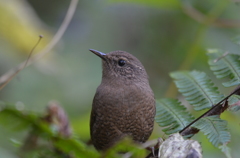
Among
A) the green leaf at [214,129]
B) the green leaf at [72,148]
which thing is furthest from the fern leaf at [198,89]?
the green leaf at [72,148]

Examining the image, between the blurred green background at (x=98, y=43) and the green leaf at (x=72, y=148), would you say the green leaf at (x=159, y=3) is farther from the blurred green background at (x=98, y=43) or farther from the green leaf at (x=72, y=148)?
the green leaf at (x=72, y=148)

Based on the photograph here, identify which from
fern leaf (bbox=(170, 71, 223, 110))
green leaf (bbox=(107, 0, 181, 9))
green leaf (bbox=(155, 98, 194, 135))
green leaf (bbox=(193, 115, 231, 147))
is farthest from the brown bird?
green leaf (bbox=(107, 0, 181, 9))

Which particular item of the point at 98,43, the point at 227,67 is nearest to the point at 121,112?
the point at 227,67

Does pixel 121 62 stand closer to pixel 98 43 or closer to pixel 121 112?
pixel 121 112

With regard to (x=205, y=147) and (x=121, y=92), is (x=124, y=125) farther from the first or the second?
(x=205, y=147)

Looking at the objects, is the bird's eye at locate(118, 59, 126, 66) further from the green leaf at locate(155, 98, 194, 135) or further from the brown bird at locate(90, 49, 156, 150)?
the green leaf at locate(155, 98, 194, 135)
